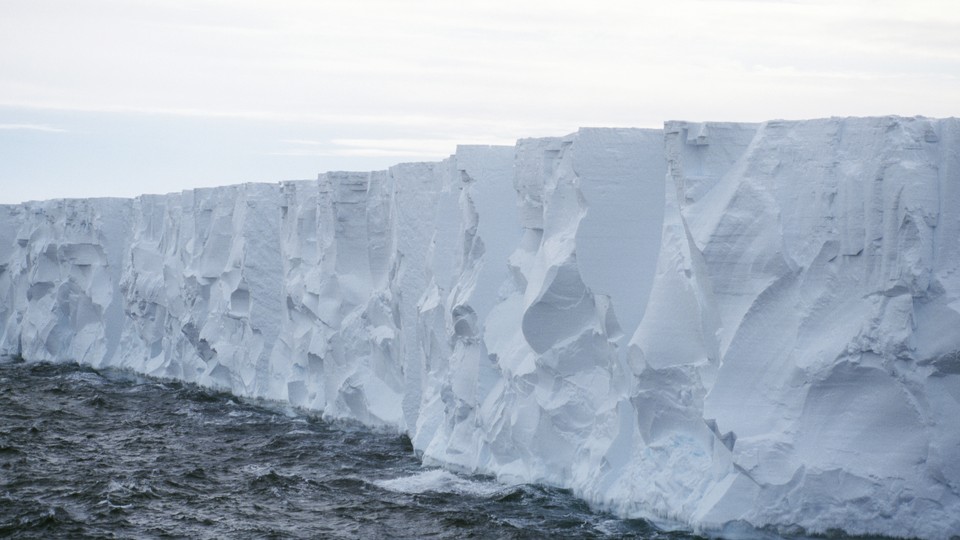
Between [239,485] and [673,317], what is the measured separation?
563 cm

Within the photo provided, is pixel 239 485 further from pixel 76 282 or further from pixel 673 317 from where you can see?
pixel 76 282

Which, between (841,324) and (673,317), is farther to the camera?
(673,317)

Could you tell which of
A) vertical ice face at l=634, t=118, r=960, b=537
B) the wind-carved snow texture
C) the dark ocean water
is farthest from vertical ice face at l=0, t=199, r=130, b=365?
vertical ice face at l=634, t=118, r=960, b=537

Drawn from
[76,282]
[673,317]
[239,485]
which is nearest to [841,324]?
[673,317]

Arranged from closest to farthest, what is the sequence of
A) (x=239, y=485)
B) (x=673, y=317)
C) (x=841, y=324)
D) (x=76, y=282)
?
(x=841, y=324), (x=673, y=317), (x=239, y=485), (x=76, y=282)

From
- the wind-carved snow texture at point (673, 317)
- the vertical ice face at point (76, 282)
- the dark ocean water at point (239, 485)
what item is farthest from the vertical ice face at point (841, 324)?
the vertical ice face at point (76, 282)

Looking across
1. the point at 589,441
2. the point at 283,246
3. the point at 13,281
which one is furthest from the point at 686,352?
the point at 13,281

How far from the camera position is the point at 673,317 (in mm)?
10172

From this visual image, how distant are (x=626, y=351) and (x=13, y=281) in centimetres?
2269

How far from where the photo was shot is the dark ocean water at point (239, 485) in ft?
34.4

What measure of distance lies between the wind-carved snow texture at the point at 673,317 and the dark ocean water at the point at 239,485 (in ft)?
1.75

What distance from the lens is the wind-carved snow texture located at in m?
8.83

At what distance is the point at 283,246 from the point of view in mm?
19172

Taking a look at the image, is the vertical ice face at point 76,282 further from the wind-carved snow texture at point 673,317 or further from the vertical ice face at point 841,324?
the vertical ice face at point 841,324
